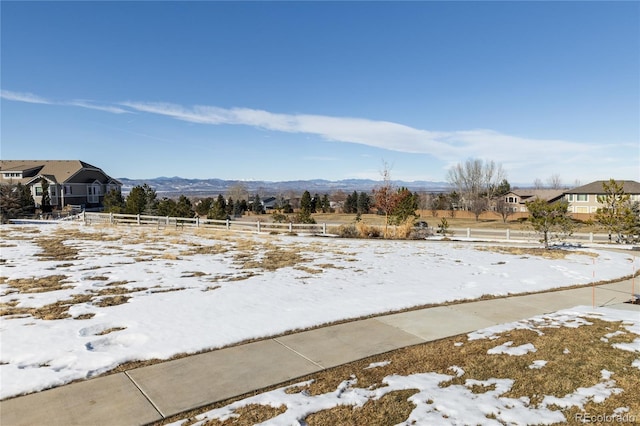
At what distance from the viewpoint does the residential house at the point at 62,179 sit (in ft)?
164

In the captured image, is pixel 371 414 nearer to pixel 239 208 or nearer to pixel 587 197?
pixel 239 208

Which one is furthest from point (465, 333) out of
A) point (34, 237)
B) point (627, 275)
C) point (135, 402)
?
point (34, 237)

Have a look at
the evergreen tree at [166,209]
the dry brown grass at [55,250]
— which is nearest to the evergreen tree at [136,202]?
the evergreen tree at [166,209]

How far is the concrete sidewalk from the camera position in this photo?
4.41 metres

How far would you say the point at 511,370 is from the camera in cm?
525

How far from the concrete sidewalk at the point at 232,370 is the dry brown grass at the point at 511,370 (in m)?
0.33

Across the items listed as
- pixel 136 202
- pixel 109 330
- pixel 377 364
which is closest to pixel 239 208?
pixel 136 202

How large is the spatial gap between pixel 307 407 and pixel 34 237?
2276cm

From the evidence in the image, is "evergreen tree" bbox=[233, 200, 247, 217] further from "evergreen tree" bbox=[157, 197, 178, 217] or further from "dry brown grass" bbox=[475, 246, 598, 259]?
"dry brown grass" bbox=[475, 246, 598, 259]

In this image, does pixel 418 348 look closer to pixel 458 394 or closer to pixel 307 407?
pixel 458 394

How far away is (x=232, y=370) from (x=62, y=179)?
56.9 meters

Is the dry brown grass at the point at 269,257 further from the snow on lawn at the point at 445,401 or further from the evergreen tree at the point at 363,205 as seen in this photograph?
the evergreen tree at the point at 363,205

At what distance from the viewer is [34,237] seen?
21.1m

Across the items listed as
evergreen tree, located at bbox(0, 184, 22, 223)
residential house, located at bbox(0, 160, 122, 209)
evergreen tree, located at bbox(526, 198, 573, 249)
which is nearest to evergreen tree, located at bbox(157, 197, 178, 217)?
evergreen tree, located at bbox(0, 184, 22, 223)
